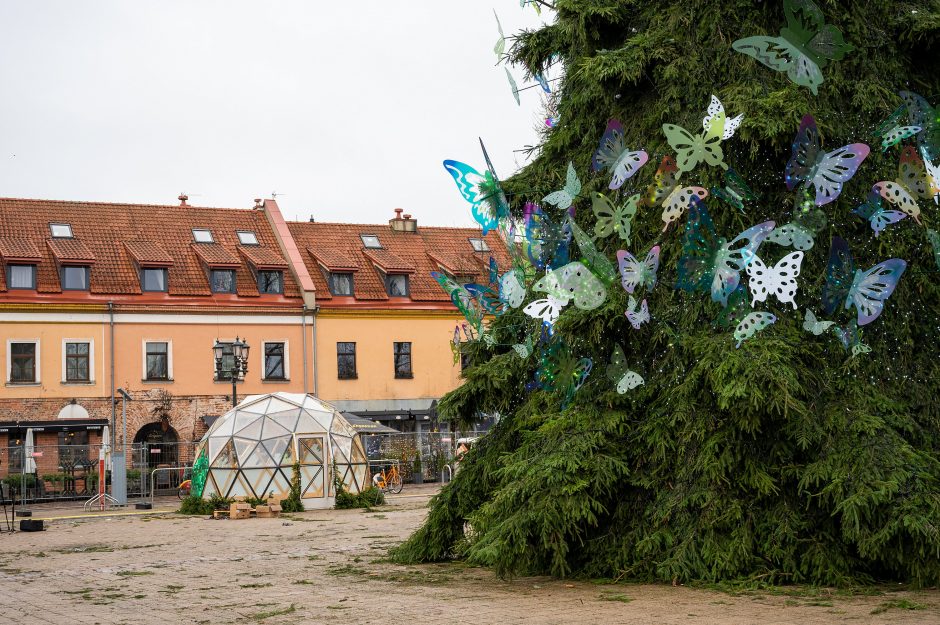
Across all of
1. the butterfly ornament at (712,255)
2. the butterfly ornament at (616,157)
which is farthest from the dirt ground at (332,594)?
the butterfly ornament at (616,157)

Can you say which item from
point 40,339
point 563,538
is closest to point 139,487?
point 40,339

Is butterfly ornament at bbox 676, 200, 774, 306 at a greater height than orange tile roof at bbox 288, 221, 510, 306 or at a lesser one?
lesser

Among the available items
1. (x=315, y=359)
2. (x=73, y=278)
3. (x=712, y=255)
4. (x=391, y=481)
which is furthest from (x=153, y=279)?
(x=712, y=255)

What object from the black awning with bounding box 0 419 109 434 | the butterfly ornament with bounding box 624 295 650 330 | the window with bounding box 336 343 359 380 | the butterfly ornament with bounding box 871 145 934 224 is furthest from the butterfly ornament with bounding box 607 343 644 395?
the window with bounding box 336 343 359 380

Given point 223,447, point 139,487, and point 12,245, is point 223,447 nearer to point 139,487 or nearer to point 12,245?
point 139,487

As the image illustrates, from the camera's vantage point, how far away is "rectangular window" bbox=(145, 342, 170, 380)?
35.6 metres

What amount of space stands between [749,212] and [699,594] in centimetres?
356

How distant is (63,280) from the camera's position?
114 feet

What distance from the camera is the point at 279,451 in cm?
2553

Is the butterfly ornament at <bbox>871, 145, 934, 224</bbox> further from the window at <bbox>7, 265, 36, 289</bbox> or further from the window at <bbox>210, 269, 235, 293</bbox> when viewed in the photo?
the window at <bbox>7, 265, 36, 289</bbox>

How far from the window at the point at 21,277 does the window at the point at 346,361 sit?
32.7 ft

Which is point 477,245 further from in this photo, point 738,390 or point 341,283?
point 738,390

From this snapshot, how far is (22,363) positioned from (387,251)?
13.3 metres

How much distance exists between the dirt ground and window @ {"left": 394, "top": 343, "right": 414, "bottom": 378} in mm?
22514
